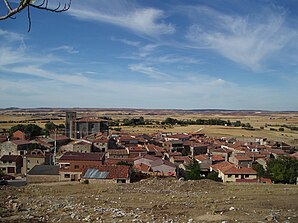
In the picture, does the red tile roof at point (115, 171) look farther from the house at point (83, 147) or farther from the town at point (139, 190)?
the house at point (83, 147)

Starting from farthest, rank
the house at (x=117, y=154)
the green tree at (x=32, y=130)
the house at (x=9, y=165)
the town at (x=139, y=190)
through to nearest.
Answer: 1. the green tree at (x=32, y=130)
2. the house at (x=117, y=154)
3. the house at (x=9, y=165)
4. the town at (x=139, y=190)

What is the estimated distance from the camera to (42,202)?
21.6 metres

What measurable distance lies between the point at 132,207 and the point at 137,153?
1247 inches

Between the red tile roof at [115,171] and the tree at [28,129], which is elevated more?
the tree at [28,129]

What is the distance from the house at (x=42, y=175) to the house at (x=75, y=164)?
25.7 inches

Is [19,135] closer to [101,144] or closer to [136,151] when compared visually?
[101,144]

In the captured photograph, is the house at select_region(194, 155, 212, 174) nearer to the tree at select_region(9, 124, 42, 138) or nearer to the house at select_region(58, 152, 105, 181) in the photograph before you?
the house at select_region(58, 152, 105, 181)

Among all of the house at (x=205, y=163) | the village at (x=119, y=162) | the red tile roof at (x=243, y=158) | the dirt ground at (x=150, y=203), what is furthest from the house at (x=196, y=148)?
the dirt ground at (x=150, y=203)

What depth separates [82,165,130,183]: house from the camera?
3181cm

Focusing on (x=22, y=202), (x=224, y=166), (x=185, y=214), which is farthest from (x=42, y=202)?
(x=224, y=166)

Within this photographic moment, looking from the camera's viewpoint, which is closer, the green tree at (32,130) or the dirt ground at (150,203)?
the dirt ground at (150,203)

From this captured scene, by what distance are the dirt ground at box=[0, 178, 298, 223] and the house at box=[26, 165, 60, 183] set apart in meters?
4.07

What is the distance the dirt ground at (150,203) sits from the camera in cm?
1681

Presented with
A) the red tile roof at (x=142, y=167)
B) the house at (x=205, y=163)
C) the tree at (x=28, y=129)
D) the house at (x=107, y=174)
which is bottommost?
the house at (x=205, y=163)
